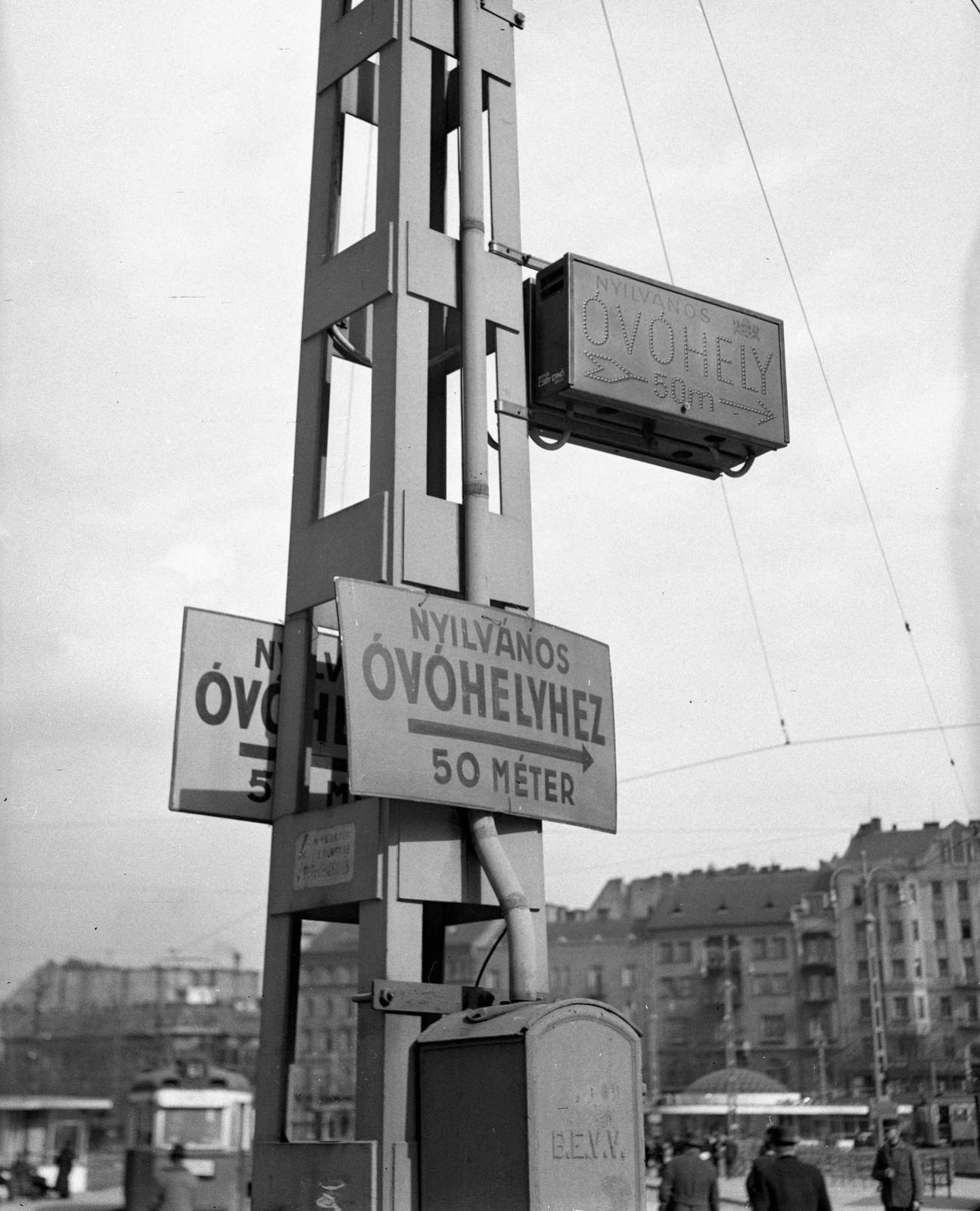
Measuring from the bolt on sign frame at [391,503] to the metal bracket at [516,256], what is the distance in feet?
0.28

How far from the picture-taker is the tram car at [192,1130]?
4.39m

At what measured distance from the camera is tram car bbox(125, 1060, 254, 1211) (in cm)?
439

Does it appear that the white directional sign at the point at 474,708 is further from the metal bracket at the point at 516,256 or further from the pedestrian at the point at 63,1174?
the pedestrian at the point at 63,1174

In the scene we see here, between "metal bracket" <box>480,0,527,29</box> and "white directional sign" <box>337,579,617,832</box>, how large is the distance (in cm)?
470

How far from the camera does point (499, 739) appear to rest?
8.66 m

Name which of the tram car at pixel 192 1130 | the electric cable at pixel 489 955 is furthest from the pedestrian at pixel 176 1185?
the electric cable at pixel 489 955

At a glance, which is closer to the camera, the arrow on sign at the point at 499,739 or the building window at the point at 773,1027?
the arrow on sign at the point at 499,739

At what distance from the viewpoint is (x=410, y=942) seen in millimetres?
8266

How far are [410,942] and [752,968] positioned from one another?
11830 centimetres

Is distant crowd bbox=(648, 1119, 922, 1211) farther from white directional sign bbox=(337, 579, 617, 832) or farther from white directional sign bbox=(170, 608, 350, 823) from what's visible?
white directional sign bbox=(170, 608, 350, 823)

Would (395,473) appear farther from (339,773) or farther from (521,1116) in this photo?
(521,1116)

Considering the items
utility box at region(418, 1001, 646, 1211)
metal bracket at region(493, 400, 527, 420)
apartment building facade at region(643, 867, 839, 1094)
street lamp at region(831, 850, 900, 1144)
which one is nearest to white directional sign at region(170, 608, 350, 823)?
utility box at region(418, 1001, 646, 1211)

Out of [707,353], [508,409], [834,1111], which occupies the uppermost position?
[707,353]

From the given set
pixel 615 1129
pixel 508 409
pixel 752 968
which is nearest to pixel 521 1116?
pixel 615 1129
